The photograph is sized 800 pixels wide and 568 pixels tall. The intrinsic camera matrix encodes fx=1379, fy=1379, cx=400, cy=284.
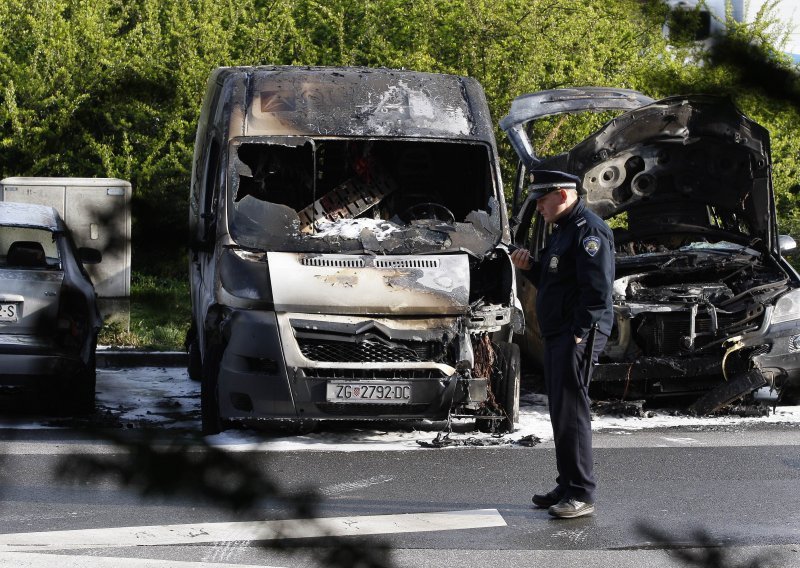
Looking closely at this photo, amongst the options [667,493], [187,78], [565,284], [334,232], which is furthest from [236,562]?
[187,78]

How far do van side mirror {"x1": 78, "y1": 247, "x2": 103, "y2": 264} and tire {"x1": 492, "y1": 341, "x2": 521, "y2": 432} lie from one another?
7.07 meters

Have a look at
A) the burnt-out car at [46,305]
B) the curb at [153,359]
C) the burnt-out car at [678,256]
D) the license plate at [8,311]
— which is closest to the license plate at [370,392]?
the burnt-out car at [678,256]

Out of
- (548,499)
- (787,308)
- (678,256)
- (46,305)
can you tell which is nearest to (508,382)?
(548,499)

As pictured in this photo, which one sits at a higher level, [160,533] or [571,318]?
[571,318]

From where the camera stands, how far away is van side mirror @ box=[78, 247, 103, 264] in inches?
50.0

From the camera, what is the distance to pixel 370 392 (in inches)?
307

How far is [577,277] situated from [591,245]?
169mm

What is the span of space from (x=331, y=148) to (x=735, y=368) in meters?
3.14

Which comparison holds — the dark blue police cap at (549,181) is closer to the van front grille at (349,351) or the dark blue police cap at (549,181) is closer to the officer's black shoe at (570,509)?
the officer's black shoe at (570,509)

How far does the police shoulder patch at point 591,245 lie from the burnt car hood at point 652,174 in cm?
322

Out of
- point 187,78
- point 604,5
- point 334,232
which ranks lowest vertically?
point 334,232

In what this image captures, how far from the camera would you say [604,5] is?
1350 mm

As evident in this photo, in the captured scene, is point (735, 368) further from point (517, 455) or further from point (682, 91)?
point (682, 91)

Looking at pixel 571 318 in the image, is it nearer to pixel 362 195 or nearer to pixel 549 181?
pixel 549 181
